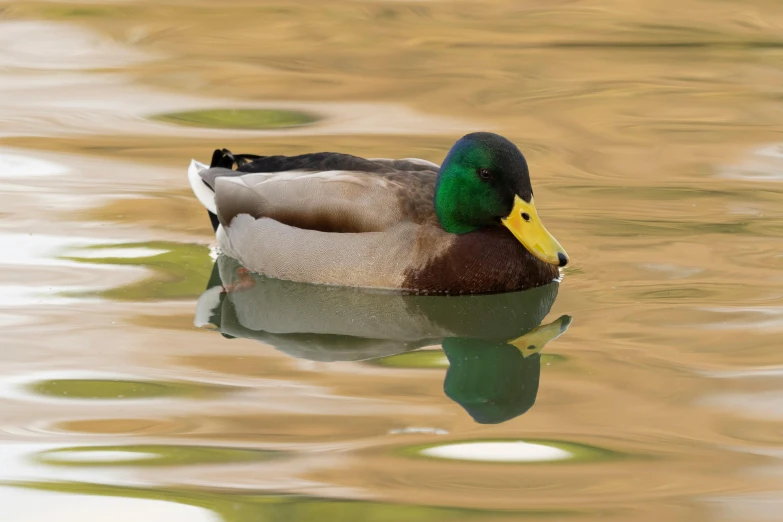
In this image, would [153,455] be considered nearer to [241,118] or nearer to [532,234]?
[532,234]

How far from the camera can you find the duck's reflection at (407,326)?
666 centimetres

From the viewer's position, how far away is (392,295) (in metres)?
8.05

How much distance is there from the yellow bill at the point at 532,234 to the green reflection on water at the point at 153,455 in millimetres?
2657

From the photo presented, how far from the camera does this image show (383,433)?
19.2ft

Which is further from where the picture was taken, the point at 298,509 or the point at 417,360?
the point at 417,360

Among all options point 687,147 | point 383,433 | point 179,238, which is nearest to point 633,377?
point 383,433

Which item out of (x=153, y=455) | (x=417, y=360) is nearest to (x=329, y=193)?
(x=417, y=360)

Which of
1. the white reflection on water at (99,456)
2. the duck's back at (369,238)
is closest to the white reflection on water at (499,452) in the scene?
the white reflection on water at (99,456)

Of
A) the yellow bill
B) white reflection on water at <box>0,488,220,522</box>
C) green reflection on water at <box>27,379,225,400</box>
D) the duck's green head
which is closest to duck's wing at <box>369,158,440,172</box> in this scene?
the duck's green head

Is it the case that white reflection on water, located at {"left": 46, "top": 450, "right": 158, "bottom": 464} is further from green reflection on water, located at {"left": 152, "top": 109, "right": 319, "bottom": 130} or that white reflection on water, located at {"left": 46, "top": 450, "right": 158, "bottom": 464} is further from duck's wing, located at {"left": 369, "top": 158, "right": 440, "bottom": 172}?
green reflection on water, located at {"left": 152, "top": 109, "right": 319, "bottom": 130}

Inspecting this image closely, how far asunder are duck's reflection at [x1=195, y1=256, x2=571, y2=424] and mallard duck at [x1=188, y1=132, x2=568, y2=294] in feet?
0.36

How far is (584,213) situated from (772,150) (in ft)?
7.47

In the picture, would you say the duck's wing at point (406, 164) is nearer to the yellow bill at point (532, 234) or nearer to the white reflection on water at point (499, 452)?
the yellow bill at point (532, 234)

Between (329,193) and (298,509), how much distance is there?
10.9 ft
